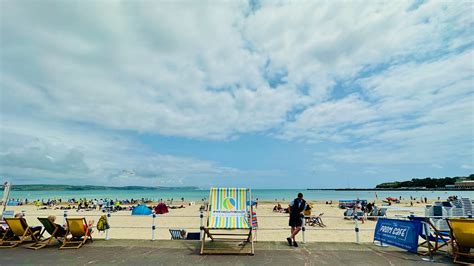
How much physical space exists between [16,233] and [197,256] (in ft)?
16.4

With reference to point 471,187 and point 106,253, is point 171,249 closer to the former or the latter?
point 106,253

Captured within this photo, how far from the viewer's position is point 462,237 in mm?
5680

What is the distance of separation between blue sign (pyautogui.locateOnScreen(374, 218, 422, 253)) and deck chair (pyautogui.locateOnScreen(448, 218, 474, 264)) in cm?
88

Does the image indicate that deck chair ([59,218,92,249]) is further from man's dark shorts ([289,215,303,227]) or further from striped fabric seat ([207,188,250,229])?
man's dark shorts ([289,215,303,227])

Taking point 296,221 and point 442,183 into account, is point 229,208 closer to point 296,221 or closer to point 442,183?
point 296,221

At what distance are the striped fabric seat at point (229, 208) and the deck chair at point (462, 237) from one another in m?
4.29

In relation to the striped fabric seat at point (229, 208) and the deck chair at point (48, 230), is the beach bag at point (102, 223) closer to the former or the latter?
the deck chair at point (48, 230)

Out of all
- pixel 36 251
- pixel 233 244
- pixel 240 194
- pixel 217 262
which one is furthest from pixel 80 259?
pixel 240 194

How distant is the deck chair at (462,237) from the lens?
18.4ft

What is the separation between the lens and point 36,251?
6.72m

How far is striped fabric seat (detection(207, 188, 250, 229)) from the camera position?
7.04 metres

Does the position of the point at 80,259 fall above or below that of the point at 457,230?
below

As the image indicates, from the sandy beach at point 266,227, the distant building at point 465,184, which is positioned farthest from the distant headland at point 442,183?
the sandy beach at point 266,227

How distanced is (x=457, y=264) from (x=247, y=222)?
437cm
